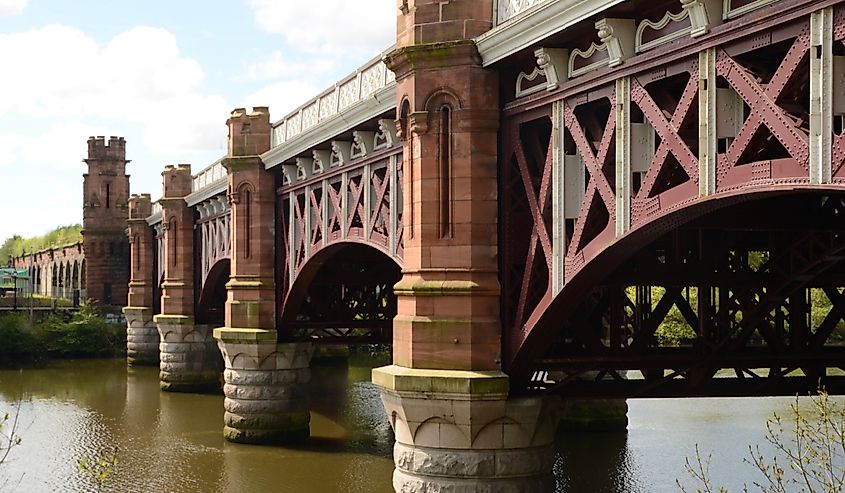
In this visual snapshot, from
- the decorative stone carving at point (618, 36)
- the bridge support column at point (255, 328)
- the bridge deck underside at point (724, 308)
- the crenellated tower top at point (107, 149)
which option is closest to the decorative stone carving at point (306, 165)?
the bridge support column at point (255, 328)

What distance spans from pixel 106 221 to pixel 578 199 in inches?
2593

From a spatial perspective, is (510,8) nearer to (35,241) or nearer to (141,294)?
(141,294)

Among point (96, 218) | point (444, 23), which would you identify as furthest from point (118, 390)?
point (444, 23)

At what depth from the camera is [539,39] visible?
13.9m

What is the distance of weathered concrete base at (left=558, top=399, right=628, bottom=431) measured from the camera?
31.5m

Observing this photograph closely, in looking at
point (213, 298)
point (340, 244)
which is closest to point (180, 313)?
point (213, 298)

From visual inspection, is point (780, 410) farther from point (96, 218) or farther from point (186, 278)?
point (96, 218)

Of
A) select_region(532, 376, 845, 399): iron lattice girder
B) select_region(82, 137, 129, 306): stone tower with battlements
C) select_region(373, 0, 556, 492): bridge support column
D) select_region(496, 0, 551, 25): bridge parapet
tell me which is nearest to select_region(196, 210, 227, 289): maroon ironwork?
select_region(532, 376, 845, 399): iron lattice girder

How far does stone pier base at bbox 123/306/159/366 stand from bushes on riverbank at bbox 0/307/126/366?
650cm

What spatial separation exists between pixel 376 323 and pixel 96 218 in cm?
4867

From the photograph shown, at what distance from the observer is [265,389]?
30812 mm

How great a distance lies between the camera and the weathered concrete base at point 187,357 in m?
45.7

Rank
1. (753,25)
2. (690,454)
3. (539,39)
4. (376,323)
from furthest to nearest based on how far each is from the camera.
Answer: (376,323) → (690,454) → (539,39) → (753,25)

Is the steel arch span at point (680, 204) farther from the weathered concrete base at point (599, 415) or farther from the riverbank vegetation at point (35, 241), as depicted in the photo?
the riverbank vegetation at point (35, 241)
